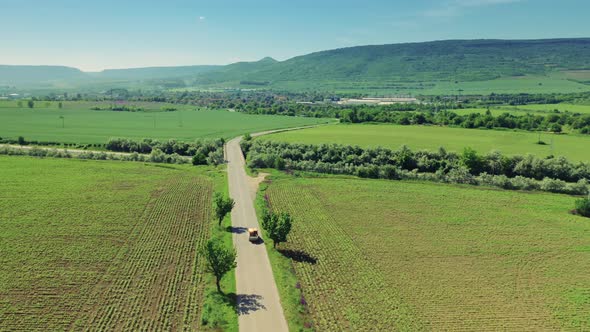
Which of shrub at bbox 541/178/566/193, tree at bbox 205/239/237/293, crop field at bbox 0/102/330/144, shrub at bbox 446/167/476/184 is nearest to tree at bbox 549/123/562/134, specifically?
shrub at bbox 541/178/566/193

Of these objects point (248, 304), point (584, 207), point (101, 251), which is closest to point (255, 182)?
point (101, 251)

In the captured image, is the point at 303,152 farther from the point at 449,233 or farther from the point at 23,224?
the point at 23,224

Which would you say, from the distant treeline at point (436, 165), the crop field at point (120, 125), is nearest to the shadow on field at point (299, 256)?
the distant treeline at point (436, 165)

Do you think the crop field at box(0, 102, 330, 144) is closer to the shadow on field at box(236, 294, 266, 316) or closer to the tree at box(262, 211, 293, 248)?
the tree at box(262, 211, 293, 248)

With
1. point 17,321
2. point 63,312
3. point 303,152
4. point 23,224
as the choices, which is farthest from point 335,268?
point 303,152

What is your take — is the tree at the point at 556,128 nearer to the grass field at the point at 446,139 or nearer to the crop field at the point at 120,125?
the grass field at the point at 446,139

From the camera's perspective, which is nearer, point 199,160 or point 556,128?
point 199,160

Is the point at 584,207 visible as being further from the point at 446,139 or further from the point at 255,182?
the point at 446,139
